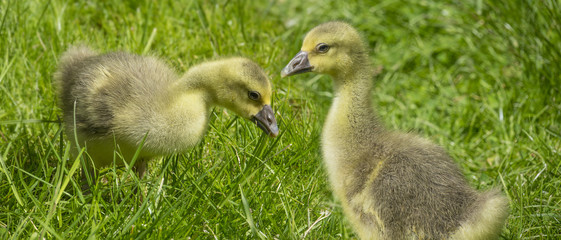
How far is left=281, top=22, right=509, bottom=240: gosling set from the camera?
3260mm

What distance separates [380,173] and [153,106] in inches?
44.9

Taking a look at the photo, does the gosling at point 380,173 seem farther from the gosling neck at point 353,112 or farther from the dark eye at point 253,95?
the dark eye at point 253,95

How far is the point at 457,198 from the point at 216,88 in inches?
49.9

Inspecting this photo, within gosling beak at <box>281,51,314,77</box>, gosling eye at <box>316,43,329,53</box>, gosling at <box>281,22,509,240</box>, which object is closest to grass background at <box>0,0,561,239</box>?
gosling at <box>281,22,509,240</box>

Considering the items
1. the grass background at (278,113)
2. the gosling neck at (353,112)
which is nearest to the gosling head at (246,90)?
the grass background at (278,113)

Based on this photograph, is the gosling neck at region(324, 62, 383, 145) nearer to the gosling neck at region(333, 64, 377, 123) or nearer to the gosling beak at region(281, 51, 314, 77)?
the gosling neck at region(333, 64, 377, 123)

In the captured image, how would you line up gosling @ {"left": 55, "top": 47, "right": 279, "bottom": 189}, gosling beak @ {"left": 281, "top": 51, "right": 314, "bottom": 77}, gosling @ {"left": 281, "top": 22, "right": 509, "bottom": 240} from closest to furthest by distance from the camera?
gosling @ {"left": 281, "top": 22, "right": 509, "bottom": 240} → gosling @ {"left": 55, "top": 47, "right": 279, "bottom": 189} → gosling beak @ {"left": 281, "top": 51, "right": 314, "bottom": 77}

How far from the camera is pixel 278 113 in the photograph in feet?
14.8

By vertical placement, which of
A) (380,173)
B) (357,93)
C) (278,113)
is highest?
(357,93)

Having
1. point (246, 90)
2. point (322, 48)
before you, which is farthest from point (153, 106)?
point (322, 48)

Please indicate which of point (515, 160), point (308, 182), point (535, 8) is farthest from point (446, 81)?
point (308, 182)

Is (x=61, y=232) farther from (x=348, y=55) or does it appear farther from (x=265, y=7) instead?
(x=265, y=7)

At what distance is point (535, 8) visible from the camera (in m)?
5.51

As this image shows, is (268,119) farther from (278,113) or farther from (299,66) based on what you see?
(278,113)
